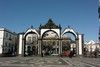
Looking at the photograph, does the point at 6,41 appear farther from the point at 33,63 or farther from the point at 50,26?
the point at 33,63

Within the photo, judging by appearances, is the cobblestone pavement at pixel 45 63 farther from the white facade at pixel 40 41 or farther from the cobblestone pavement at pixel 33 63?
the white facade at pixel 40 41

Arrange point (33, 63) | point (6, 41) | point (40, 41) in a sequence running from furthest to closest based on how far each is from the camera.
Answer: point (6, 41), point (40, 41), point (33, 63)

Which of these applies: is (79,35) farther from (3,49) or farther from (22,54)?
(3,49)

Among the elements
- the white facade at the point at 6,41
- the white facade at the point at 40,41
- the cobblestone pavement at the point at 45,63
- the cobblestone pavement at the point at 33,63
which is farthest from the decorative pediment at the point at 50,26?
the cobblestone pavement at the point at 33,63

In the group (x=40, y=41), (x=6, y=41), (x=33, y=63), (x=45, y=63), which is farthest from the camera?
(x=6, y=41)

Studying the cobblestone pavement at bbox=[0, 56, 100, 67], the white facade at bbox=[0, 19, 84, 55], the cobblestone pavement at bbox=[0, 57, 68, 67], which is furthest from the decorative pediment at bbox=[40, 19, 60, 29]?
the cobblestone pavement at bbox=[0, 57, 68, 67]

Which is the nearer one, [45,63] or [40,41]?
[45,63]

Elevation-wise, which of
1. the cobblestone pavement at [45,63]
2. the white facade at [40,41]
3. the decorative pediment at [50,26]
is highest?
the decorative pediment at [50,26]


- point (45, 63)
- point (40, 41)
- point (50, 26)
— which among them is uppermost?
point (50, 26)

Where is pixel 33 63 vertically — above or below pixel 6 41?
below

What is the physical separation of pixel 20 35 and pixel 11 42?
33.4 m

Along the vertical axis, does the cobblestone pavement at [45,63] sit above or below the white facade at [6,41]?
below

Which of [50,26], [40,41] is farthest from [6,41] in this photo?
[50,26]

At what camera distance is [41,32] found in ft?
256
